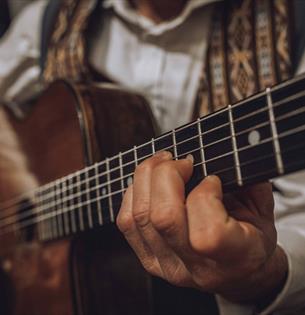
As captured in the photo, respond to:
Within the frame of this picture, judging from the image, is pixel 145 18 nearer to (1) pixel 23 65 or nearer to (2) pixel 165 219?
(1) pixel 23 65

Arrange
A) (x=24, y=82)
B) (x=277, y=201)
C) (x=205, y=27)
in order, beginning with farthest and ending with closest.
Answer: (x=24, y=82), (x=205, y=27), (x=277, y=201)

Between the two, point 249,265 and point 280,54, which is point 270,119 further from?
point 280,54

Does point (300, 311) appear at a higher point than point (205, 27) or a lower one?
lower

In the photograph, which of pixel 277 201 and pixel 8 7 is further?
pixel 8 7

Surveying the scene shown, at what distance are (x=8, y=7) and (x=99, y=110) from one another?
97 cm

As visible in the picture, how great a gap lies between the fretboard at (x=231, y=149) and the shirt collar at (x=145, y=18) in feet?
1.09

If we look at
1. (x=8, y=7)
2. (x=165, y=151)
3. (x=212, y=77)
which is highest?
(x=165, y=151)

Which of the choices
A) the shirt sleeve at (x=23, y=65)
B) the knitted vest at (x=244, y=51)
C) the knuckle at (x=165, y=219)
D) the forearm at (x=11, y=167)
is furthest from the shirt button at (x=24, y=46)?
the knuckle at (x=165, y=219)

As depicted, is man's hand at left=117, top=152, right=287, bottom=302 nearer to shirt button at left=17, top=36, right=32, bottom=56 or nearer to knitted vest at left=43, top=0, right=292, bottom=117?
knitted vest at left=43, top=0, right=292, bottom=117

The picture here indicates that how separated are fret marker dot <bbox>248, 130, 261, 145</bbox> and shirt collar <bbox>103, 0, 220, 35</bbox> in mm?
428

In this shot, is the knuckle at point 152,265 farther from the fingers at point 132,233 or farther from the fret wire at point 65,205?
the fret wire at point 65,205

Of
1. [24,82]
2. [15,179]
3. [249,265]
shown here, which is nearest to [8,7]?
[24,82]

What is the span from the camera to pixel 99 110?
0.74m

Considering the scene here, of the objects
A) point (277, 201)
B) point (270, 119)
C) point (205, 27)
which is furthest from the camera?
point (205, 27)
